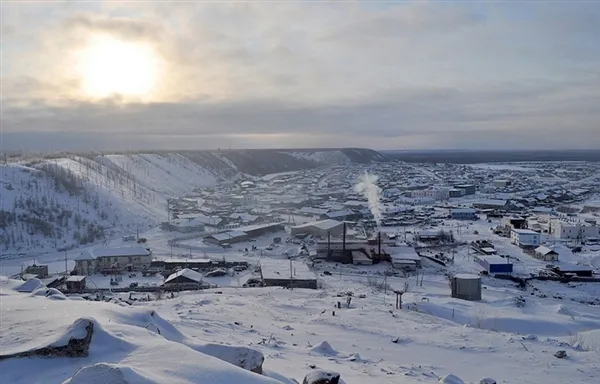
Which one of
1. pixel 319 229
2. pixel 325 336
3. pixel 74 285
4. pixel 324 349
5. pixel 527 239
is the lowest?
pixel 74 285

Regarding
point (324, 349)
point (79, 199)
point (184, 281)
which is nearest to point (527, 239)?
point (184, 281)

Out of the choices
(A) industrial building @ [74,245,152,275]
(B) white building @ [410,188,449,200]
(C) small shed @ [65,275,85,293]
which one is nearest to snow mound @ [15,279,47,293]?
(C) small shed @ [65,275,85,293]

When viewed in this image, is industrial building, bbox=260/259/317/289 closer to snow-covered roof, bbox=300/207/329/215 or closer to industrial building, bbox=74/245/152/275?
industrial building, bbox=74/245/152/275

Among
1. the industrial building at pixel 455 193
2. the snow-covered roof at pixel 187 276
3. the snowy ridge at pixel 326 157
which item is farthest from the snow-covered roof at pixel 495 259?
the snowy ridge at pixel 326 157

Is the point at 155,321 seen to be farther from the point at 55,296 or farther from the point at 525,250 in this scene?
the point at 525,250

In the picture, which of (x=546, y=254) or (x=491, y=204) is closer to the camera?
(x=546, y=254)

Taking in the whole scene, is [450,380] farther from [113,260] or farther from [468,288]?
[113,260]

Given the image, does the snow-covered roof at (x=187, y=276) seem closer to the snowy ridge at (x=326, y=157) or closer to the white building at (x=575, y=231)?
the white building at (x=575, y=231)
